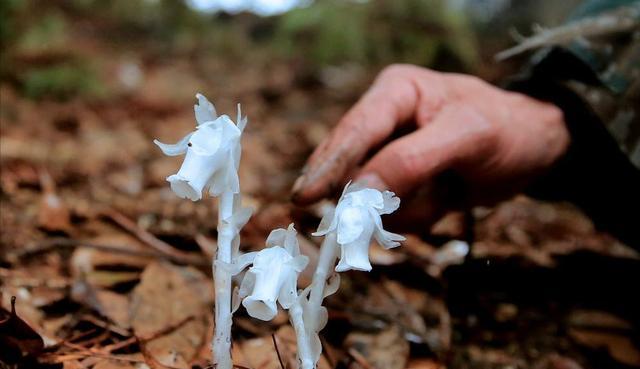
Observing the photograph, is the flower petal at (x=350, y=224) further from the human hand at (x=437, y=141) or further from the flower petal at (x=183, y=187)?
the human hand at (x=437, y=141)

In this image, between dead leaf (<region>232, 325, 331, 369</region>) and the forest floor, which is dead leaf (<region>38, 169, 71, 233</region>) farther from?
dead leaf (<region>232, 325, 331, 369</region>)

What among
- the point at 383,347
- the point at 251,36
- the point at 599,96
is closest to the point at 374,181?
the point at 383,347

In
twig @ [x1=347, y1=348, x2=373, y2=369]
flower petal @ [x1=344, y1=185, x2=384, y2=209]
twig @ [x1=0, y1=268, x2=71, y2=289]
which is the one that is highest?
flower petal @ [x1=344, y1=185, x2=384, y2=209]

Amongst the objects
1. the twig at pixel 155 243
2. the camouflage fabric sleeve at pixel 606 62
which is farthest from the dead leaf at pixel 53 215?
the camouflage fabric sleeve at pixel 606 62

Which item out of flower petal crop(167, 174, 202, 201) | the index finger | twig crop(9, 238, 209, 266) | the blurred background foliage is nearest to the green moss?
the blurred background foliage

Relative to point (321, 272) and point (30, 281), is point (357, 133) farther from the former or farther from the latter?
point (30, 281)
